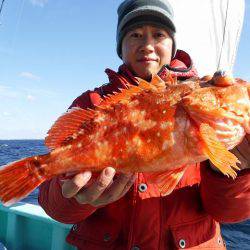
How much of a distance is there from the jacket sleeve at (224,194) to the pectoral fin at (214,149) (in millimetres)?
500

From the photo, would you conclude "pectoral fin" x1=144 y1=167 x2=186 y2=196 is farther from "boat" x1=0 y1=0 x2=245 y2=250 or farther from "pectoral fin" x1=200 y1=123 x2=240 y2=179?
"boat" x1=0 y1=0 x2=245 y2=250

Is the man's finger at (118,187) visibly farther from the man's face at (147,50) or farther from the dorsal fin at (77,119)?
the man's face at (147,50)

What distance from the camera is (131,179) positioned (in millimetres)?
2768

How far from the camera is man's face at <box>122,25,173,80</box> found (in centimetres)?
375

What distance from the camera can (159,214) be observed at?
10.3 ft

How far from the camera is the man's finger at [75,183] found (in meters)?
2.56

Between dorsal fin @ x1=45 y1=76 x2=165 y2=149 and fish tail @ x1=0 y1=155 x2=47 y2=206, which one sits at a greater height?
dorsal fin @ x1=45 y1=76 x2=165 y2=149

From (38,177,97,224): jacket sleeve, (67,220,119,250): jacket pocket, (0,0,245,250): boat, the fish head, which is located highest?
(0,0,245,250): boat

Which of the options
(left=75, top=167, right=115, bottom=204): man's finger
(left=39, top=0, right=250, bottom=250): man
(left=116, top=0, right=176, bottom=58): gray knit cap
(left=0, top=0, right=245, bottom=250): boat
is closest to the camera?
(left=75, top=167, right=115, bottom=204): man's finger

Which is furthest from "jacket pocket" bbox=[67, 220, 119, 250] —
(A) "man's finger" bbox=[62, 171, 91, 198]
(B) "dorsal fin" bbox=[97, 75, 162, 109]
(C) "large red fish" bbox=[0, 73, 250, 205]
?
(B) "dorsal fin" bbox=[97, 75, 162, 109]

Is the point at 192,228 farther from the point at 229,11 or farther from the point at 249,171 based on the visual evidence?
the point at 229,11

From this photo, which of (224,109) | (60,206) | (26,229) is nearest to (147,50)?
(224,109)

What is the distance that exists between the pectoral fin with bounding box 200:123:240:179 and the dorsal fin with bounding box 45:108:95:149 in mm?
961

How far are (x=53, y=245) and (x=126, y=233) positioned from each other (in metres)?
2.83
